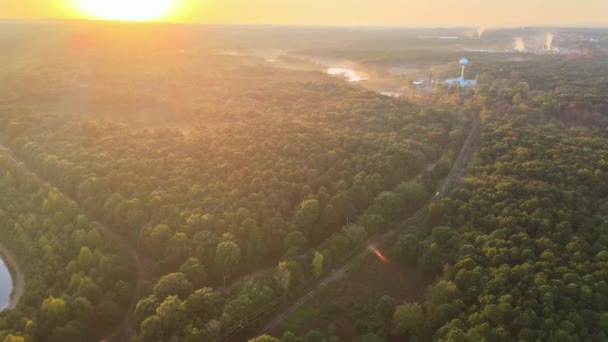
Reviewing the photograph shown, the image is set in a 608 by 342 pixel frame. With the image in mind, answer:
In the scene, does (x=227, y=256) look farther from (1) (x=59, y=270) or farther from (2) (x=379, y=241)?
(2) (x=379, y=241)

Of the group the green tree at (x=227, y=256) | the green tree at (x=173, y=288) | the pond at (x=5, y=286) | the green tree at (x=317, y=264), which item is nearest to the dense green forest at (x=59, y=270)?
the pond at (x=5, y=286)

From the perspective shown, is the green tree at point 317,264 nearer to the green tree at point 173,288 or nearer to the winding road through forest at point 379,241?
the winding road through forest at point 379,241

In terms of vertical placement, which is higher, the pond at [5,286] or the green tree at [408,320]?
the green tree at [408,320]

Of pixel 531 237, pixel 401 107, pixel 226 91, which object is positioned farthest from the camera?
pixel 226 91

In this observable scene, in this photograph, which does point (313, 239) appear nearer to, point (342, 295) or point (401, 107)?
point (342, 295)

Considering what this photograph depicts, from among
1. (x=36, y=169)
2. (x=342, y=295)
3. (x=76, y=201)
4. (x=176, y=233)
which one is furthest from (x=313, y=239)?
(x=36, y=169)

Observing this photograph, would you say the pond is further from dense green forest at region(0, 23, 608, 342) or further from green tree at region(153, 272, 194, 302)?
green tree at region(153, 272, 194, 302)
